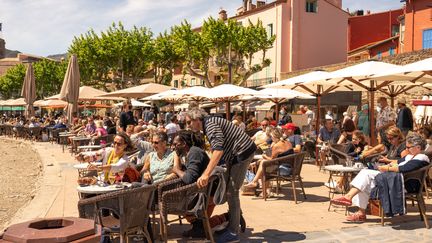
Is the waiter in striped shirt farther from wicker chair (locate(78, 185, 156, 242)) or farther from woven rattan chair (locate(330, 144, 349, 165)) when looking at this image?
woven rattan chair (locate(330, 144, 349, 165))

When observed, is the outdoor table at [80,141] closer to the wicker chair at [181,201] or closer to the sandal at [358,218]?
the wicker chair at [181,201]

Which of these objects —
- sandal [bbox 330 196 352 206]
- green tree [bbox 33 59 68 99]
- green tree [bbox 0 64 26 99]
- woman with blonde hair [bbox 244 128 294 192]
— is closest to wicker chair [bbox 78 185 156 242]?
sandal [bbox 330 196 352 206]

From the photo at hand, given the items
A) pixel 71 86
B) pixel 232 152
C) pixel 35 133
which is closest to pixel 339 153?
pixel 232 152

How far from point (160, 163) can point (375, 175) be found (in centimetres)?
267

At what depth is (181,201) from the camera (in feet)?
16.2

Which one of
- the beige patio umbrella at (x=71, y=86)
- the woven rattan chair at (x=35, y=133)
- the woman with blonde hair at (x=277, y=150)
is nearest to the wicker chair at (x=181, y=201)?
the woman with blonde hair at (x=277, y=150)

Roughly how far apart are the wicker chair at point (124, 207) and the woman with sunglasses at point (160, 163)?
1008mm

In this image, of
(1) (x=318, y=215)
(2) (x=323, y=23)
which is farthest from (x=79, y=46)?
(1) (x=318, y=215)

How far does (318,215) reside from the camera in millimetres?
6457

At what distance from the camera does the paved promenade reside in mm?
5441

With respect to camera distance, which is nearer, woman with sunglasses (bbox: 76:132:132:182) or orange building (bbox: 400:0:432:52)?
woman with sunglasses (bbox: 76:132:132:182)

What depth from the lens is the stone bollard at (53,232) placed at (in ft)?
8.57

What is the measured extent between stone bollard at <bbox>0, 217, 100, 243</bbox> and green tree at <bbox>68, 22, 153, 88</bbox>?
123ft

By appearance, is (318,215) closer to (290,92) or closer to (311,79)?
(311,79)
